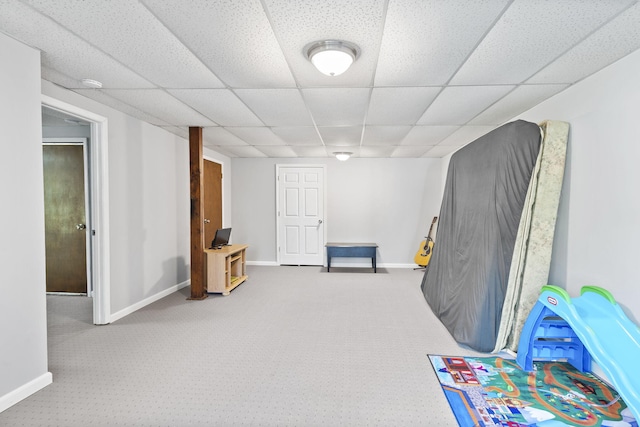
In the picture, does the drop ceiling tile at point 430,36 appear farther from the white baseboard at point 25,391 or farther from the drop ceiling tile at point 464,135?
the white baseboard at point 25,391

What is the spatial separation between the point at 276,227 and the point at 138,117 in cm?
324

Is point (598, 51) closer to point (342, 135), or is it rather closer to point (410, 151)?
point (342, 135)

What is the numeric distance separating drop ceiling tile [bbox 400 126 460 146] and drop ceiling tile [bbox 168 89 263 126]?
6.61 feet

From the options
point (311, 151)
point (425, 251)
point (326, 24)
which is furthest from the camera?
point (425, 251)

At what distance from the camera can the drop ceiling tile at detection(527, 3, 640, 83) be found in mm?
1686

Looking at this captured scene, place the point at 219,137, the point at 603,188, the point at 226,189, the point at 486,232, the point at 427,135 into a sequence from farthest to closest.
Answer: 1. the point at 226,189
2. the point at 219,137
3. the point at 427,135
4. the point at 486,232
5. the point at 603,188

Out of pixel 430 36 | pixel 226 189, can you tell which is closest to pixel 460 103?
pixel 430 36

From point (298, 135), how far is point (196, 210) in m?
1.70

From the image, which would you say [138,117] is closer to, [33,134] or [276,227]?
[33,134]

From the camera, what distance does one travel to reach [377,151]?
5426mm

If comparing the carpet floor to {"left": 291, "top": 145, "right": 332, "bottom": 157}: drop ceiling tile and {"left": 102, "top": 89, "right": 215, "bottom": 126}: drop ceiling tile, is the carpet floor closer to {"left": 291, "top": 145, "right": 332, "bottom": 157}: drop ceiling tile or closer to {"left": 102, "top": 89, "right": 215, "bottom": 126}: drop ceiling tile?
{"left": 102, "top": 89, "right": 215, "bottom": 126}: drop ceiling tile

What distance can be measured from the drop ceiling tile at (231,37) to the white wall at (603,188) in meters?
2.27

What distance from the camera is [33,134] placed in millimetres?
2023

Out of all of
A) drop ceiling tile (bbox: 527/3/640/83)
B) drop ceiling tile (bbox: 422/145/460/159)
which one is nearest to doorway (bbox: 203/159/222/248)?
drop ceiling tile (bbox: 422/145/460/159)
